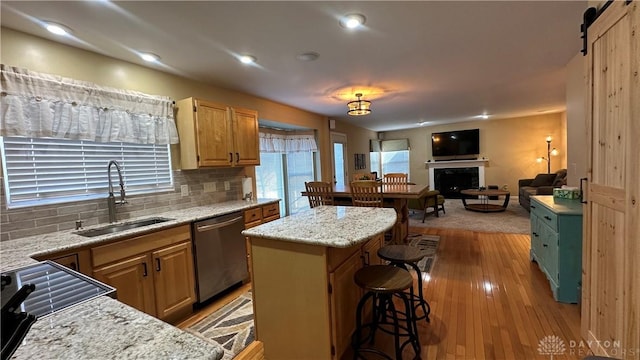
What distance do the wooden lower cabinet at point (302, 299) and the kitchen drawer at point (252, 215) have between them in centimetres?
131

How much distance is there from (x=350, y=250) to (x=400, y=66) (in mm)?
2240

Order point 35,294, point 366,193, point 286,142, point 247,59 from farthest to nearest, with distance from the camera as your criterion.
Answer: point 286,142
point 366,193
point 247,59
point 35,294

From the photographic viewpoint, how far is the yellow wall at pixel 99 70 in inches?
80.4

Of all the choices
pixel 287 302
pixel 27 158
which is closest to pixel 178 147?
pixel 27 158

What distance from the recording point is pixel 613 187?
154 cm

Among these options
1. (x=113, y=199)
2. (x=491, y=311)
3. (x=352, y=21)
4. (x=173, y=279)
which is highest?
(x=352, y=21)

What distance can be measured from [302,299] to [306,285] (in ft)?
0.33

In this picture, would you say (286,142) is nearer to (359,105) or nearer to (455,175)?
(359,105)

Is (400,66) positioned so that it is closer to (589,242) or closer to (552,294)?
(589,242)

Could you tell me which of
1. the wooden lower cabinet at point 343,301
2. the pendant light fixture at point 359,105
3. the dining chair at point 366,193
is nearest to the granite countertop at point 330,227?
the wooden lower cabinet at point 343,301

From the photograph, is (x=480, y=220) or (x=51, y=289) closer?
(x=51, y=289)

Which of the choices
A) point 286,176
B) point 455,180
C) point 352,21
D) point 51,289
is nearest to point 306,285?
point 51,289

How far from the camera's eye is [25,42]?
2.07 meters

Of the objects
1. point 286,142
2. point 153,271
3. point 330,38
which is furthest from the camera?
point 286,142
